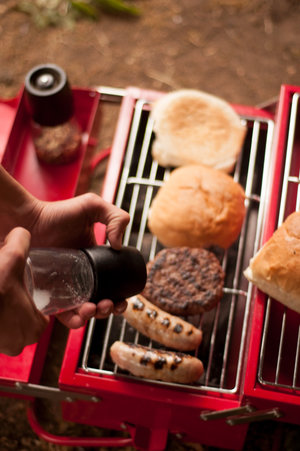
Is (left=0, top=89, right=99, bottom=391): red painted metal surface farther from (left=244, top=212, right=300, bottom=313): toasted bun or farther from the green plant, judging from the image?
the green plant

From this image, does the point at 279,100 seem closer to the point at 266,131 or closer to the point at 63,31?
the point at 266,131

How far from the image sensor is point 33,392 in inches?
66.4

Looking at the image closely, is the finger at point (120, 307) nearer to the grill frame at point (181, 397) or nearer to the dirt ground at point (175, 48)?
the grill frame at point (181, 397)

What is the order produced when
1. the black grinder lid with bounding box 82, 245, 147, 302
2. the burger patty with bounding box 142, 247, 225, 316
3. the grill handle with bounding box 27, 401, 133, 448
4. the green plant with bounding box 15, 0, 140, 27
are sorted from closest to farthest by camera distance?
the black grinder lid with bounding box 82, 245, 147, 302
the burger patty with bounding box 142, 247, 225, 316
the grill handle with bounding box 27, 401, 133, 448
the green plant with bounding box 15, 0, 140, 27

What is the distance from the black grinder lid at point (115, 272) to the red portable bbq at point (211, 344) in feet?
1.37

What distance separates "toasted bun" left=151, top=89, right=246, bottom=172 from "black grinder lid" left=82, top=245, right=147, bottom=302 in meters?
0.74

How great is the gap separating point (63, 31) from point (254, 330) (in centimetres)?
247

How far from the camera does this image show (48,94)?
196 centimetres

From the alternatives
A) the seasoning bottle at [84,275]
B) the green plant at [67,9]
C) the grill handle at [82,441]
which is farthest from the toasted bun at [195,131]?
the green plant at [67,9]

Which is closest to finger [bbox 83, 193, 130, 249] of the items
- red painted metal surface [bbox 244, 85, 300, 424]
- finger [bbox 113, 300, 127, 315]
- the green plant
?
finger [bbox 113, 300, 127, 315]

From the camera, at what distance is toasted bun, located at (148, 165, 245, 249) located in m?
1.74

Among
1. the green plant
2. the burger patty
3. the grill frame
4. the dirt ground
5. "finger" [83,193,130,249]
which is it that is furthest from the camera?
the green plant

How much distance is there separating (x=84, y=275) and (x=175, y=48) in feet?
7.50

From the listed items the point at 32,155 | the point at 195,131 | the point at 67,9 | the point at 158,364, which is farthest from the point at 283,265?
the point at 67,9
